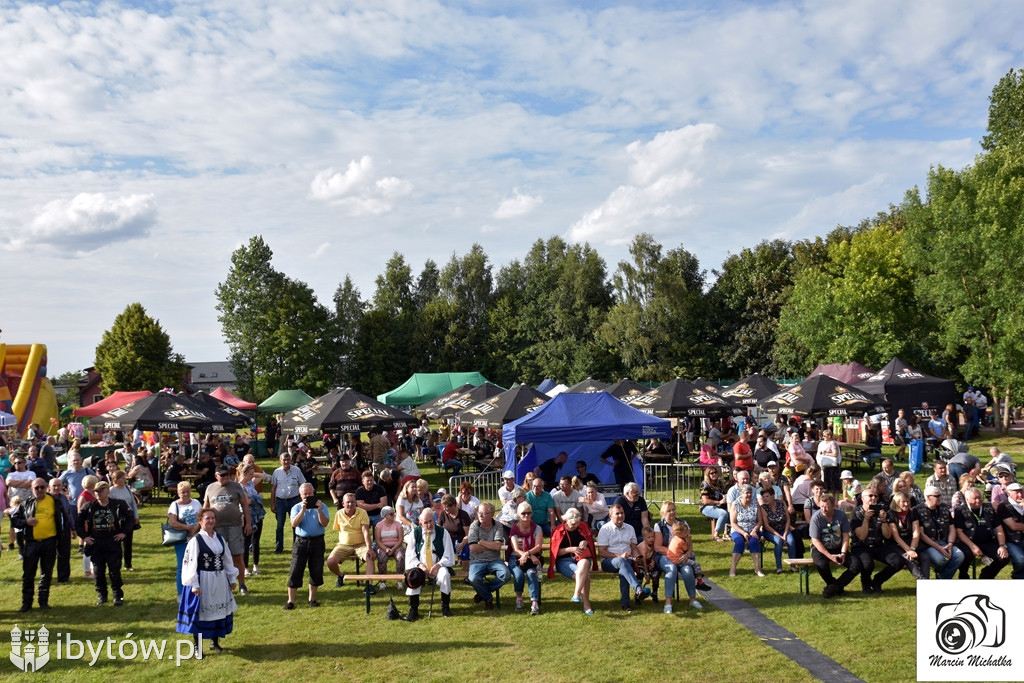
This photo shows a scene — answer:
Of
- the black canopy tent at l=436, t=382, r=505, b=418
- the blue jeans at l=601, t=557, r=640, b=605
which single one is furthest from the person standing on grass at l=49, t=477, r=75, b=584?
the black canopy tent at l=436, t=382, r=505, b=418

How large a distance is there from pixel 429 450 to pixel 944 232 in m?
20.2

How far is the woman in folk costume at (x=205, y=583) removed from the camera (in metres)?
7.66

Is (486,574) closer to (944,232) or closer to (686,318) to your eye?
(944,232)

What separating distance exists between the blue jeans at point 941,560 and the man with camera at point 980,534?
20 centimetres

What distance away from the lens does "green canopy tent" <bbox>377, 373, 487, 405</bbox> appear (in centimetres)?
3744

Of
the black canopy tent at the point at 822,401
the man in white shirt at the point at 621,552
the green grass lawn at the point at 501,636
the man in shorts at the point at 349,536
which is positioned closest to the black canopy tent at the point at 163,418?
the green grass lawn at the point at 501,636

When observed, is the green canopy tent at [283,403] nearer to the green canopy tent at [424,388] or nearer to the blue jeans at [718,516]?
the green canopy tent at [424,388]

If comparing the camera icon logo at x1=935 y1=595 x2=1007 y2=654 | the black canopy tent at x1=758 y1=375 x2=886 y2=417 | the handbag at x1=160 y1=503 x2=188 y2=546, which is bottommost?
the camera icon logo at x1=935 y1=595 x2=1007 y2=654

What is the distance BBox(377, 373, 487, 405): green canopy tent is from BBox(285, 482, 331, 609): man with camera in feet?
86.7

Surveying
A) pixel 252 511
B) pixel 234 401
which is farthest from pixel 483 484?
pixel 234 401

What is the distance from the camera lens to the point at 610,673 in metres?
7.49

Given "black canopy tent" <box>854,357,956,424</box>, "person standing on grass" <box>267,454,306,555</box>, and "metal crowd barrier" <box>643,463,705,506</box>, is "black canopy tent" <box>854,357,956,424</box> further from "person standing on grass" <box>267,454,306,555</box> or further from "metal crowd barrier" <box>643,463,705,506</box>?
"person standing on grass" <box>267,454,306,555</box>

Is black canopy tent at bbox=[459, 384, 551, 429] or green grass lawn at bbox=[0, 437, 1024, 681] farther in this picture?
black canopy tent at bbox=[459, 384, 551, 429]

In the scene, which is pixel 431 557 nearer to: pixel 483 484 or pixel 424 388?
pixel 483 484
